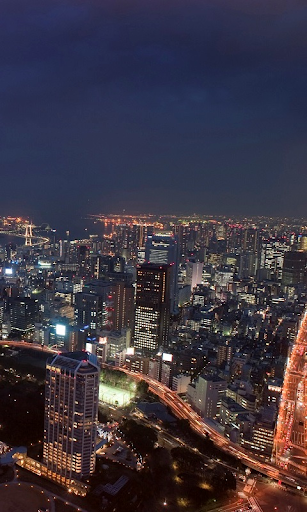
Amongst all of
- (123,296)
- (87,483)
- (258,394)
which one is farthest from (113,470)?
(123,296)

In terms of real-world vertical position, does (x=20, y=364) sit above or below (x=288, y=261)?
below

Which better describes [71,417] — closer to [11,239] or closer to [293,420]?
[293,420]

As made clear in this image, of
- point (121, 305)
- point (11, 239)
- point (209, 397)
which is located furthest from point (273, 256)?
point (11, 239)

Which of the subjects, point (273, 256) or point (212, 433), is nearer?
point (212, 433)

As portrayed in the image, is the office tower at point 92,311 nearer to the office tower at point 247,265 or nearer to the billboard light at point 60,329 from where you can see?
the billboard light at point 60,329

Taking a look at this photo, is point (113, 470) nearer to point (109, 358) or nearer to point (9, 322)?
point (109, 358)

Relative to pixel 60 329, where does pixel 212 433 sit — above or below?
below

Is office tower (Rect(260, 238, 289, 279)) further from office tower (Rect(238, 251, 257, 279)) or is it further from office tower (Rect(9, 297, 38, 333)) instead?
office tower (Rect(9, 297, 38, 333))
